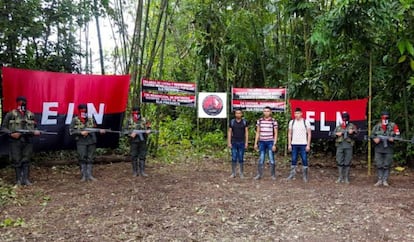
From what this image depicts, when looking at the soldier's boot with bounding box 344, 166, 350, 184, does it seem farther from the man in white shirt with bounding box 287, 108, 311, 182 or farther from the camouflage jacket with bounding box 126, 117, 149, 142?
the camouflage jacket with bounding box 126, 117, 149, 142

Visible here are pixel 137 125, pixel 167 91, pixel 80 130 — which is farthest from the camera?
pixel 167 91

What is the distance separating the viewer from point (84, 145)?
7410 mm

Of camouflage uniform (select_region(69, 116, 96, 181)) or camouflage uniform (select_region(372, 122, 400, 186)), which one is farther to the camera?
camouflage uniform (select_region(69, 116, 96, 181))

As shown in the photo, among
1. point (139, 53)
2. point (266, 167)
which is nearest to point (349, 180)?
point (266, 167)

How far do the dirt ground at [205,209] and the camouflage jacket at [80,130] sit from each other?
743 mm

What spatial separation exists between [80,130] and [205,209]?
2.98 metres

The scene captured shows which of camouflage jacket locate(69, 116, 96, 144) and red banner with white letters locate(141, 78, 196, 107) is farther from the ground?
red banner with white letters locate(141, 78, 196, 107)

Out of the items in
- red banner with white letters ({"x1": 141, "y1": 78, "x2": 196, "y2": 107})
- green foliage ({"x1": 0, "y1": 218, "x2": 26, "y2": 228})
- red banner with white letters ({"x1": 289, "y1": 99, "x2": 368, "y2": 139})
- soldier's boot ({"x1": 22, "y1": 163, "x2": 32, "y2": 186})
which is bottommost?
green foliage ({"x1": 0, "y1": 218, "x2": 26, "y2": 228})

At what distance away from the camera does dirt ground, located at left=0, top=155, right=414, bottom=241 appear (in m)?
4.65

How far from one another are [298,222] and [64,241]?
267 cm

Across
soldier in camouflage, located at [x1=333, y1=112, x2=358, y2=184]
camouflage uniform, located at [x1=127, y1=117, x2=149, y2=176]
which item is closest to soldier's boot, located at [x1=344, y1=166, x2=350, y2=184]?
soldier in camouflage, located at [x1=333, y1=112, x2=358, y2=184]

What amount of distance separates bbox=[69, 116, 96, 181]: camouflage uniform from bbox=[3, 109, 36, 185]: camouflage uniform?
2.28ft

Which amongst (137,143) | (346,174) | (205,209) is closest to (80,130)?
(137,143)

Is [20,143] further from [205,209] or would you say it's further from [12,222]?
[205,209]
